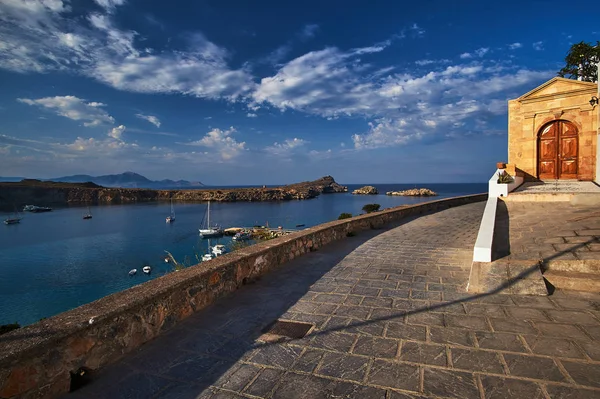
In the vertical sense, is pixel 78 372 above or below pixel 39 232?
above

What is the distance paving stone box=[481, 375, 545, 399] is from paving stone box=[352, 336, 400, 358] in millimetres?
665

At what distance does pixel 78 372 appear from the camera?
7.11 feet

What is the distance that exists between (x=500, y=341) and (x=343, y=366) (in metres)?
1.43

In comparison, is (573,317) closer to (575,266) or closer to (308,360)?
(575,266)

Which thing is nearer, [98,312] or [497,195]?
[98,312]

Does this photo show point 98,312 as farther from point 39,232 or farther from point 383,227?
point 39,232

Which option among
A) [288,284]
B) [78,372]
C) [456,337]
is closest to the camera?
[78,372]

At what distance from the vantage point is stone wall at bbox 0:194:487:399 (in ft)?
6.11

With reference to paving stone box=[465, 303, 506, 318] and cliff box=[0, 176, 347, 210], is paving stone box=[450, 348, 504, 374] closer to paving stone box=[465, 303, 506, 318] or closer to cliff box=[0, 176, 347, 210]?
paving stone box=[465, 303, 506, 318]

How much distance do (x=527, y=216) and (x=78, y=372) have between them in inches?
362

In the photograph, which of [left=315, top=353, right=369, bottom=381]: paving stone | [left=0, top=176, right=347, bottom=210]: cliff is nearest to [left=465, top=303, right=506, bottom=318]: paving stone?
[left=315, top=353, right=369, bottom=381]: paving stone

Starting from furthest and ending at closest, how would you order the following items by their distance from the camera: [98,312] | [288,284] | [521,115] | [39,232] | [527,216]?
[39,232], [521,115], [527,216], [288,284], [98,312]

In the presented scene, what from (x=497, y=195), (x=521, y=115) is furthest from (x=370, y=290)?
(x=521, y=115)

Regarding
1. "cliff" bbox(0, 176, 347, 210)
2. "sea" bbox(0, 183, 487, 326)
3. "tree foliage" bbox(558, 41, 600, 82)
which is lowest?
"sea" bbox(0, 183, 487, 326)
